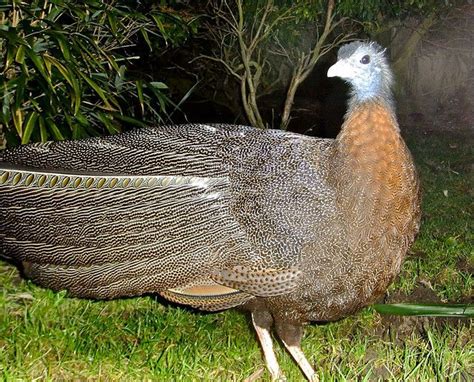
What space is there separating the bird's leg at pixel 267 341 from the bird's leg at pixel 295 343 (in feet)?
0.22

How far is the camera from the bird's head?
302cm

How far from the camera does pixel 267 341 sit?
3271 millimetres

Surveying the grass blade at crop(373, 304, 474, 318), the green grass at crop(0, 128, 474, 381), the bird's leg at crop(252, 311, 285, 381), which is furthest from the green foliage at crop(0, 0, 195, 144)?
the grass blade at crop(373, 304, 474, 318)

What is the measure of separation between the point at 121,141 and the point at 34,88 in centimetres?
182

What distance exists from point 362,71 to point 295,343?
1343mm

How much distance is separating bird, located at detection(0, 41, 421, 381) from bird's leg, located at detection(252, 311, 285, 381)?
0.59 ft

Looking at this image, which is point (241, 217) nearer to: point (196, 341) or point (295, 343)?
point (295, 343)

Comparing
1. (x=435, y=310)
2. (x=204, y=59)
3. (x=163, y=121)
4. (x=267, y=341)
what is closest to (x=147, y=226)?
(x=267, y=341)

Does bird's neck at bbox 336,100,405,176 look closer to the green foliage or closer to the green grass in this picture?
the green grass

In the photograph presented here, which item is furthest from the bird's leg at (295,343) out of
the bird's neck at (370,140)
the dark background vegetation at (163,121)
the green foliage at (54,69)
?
the green foliage at (54,69)

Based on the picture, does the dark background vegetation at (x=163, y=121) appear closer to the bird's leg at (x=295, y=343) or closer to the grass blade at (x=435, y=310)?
the bird's leg at (x=295, y=343)

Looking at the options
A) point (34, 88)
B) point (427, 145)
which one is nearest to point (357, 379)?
point (34, 88)

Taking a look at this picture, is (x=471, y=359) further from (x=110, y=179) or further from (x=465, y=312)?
(x=110, y=179)

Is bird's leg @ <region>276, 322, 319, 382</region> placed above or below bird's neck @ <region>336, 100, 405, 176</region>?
below
